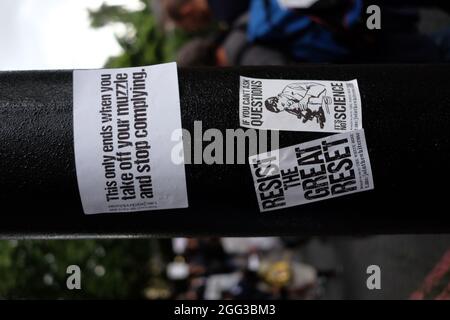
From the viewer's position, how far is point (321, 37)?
309cm

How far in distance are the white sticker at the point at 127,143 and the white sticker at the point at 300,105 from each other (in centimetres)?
25

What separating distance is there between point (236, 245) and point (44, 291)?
3.19 meters

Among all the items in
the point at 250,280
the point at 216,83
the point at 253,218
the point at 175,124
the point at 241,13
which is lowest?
the point at 250,280

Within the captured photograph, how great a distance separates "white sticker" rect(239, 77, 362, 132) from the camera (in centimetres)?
188

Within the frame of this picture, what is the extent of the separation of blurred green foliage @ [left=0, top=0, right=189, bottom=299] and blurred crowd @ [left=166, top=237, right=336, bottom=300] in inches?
27.6

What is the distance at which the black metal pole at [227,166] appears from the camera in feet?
6.05

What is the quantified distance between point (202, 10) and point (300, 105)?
2.58 m

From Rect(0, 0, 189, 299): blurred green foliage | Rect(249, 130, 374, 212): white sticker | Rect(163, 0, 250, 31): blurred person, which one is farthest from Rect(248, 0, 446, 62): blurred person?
Rect(0, 0, 189, 299): blurred green foliage

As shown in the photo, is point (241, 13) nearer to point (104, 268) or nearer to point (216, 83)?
point (216, 83)

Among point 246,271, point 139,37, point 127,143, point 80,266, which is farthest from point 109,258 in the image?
point 127,143

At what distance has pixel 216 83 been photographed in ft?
6.37

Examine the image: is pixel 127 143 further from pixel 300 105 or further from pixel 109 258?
pixel 109 258

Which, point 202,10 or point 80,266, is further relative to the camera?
point 80,266
